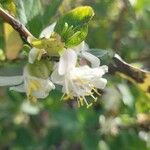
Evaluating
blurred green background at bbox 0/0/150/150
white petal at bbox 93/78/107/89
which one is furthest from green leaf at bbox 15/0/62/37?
white petal at bbox 93/78/107/89

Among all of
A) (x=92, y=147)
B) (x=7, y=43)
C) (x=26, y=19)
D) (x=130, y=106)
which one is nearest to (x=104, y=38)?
(x=92, y=147)

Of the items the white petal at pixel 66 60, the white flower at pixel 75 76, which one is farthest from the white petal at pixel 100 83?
the white petal at pixel 66 60

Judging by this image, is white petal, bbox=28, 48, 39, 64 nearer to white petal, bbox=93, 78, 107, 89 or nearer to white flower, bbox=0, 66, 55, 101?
white flower, bbox=0, 66, 55, 101

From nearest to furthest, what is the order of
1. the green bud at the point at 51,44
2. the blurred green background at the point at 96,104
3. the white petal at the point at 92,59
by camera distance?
the green bud at the point at 51,44, the white petal at the point at 92,59, the blurred green background at the point at 96,104

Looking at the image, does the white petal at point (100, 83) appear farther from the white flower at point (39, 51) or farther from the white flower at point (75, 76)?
the white flower at point (39, 51)

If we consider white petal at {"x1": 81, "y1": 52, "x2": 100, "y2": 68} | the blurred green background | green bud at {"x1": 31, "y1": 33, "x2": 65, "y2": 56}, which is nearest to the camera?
green bud at {"x1": 31, "y1": 33, "x2": 65, "y2": 56}

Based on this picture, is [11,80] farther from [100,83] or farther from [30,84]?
[100,83]
